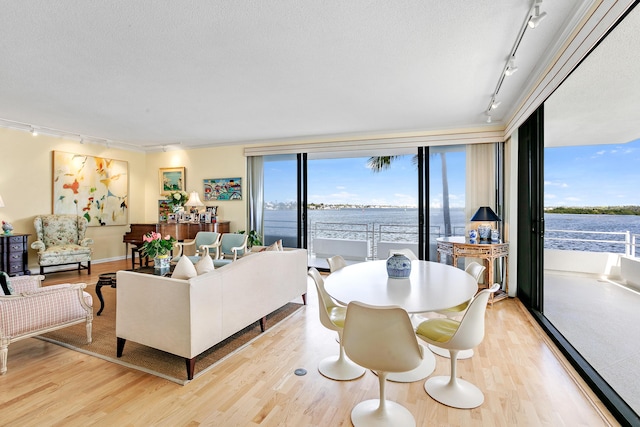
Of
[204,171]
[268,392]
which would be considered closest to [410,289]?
[268,392]

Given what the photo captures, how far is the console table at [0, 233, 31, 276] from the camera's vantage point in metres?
4.73

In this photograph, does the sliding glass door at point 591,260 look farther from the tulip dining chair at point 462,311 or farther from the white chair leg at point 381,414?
the white chair leg at point 381,414

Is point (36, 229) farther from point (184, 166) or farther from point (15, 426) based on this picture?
point (15, 426)

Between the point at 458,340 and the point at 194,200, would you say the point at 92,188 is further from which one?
the point at 458,340

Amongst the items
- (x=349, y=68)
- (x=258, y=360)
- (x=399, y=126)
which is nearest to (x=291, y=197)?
(x=399, y=126)

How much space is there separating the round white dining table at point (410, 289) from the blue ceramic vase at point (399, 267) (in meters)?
0.05

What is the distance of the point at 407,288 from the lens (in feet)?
6.99

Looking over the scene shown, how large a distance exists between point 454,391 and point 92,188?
Result: 23.5ft

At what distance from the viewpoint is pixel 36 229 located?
17.3ft

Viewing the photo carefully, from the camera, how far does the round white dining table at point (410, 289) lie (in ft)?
5.98

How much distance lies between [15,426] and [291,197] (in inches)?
192

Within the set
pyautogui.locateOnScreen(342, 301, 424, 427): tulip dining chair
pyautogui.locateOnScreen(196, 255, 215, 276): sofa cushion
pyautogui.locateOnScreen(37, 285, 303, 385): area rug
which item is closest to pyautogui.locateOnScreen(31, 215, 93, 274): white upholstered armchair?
pyautogui.locateOnScreen(37, 285, 303, 385): area rug

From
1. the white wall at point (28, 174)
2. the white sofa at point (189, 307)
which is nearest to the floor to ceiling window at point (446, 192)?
the white sofa at point (189, 307)

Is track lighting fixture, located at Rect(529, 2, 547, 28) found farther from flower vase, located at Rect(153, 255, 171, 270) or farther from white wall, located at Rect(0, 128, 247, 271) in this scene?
white wall, located at Rect(0, 128, 247, 271)
